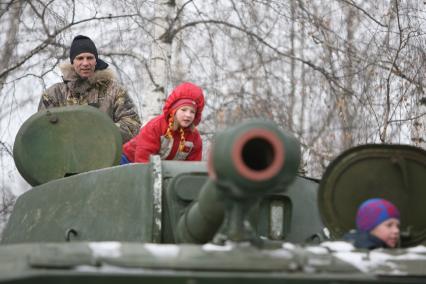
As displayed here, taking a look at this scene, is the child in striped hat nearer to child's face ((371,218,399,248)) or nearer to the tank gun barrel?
child's face ((371,218,399,248))

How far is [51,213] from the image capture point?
727 centimetres

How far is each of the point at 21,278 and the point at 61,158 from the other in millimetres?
3145

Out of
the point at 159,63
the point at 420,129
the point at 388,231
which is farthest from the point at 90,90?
the point at 159,63

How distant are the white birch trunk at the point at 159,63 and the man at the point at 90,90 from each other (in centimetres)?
526

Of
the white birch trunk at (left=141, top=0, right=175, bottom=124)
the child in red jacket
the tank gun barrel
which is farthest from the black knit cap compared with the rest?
the white birch trunk at (left=141, top=0, right=175, bottom=124)

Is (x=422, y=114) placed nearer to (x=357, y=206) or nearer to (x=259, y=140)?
(x=357, y=206)

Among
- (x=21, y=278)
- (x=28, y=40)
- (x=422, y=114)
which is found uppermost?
(x=28, y=40)

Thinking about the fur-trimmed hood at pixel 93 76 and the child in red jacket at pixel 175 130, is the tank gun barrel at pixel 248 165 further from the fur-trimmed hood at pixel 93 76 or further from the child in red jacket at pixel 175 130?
the fur-trimmed hood at pixel 93 76

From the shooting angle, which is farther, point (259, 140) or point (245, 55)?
point (245, 55)

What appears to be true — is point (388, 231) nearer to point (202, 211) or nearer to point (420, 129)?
point (202, 211)

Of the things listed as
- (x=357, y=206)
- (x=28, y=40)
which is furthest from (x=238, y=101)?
(x=357, y=206)

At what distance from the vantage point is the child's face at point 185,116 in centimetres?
808

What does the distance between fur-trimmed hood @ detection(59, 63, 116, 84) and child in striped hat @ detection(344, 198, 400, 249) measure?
11.3 feet

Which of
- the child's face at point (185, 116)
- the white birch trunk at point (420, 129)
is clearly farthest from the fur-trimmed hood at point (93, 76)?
the white birch trunk at point (420, 129)
